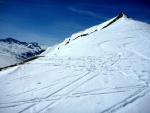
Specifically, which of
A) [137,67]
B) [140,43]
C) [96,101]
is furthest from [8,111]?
[140,43]

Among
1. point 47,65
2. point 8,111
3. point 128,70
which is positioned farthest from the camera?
point 47,65

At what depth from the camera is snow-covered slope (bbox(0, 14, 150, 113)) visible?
7.88m

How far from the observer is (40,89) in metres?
9.95

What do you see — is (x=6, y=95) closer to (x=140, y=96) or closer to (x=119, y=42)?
(x=140, y=96)

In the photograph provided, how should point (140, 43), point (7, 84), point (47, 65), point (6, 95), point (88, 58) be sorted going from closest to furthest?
point (6, 95)
point (7, 84)
point (47, 65)
point (88, 58)
point (140, 43)

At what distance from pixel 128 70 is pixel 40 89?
22.9ft

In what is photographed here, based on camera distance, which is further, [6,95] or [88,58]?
[88,58]

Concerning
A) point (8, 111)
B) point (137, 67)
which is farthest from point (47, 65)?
point (137, 67)

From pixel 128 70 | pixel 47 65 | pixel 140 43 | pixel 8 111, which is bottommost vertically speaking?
pixel 8 111

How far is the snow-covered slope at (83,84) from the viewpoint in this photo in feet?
25.9

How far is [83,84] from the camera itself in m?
10.2

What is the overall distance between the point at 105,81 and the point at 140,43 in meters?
12.2

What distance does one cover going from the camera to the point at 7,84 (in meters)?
11.1

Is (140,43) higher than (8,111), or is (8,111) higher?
(140,43)
